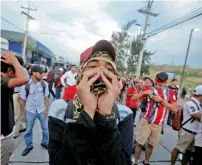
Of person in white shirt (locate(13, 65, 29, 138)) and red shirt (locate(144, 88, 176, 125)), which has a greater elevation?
red shirt (locate(144, 88, 176, 125))

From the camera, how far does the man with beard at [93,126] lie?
0.98 m

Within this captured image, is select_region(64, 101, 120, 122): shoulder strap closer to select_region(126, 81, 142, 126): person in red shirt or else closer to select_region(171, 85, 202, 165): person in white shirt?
select_region(171, 85, 202, 165): person in white shirt

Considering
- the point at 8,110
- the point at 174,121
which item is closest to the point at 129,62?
the point at 174,121

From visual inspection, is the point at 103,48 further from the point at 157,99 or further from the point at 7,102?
the point at 157,99

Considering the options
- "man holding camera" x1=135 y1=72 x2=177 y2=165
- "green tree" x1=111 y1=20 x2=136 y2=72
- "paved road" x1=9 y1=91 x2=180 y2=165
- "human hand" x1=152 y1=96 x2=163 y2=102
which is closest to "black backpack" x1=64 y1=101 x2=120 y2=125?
"human hand" x1=152 y1=96 x2=163 y2=102

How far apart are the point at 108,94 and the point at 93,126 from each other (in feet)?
0.55

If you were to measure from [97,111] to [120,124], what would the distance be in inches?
8.5

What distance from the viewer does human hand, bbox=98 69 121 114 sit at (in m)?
1.02

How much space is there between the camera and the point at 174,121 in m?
4.11

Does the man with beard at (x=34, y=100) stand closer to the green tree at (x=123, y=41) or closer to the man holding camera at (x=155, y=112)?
the man holding camera at (x=155, y=112)

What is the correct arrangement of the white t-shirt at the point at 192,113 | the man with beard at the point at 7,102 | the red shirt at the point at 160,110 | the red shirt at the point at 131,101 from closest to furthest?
the man with beard at the point at 7,102 < the white t-shirt at the point at 192,113 < the red shirt at the point at 160,110 < the red shirt at the point at 131,101

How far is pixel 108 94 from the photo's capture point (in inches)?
40.2

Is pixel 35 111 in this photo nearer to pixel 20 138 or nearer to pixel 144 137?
pixel 20 138

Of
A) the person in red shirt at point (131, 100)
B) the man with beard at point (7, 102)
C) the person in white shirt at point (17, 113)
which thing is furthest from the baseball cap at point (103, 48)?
the person in red shirt at point (131, 100)
